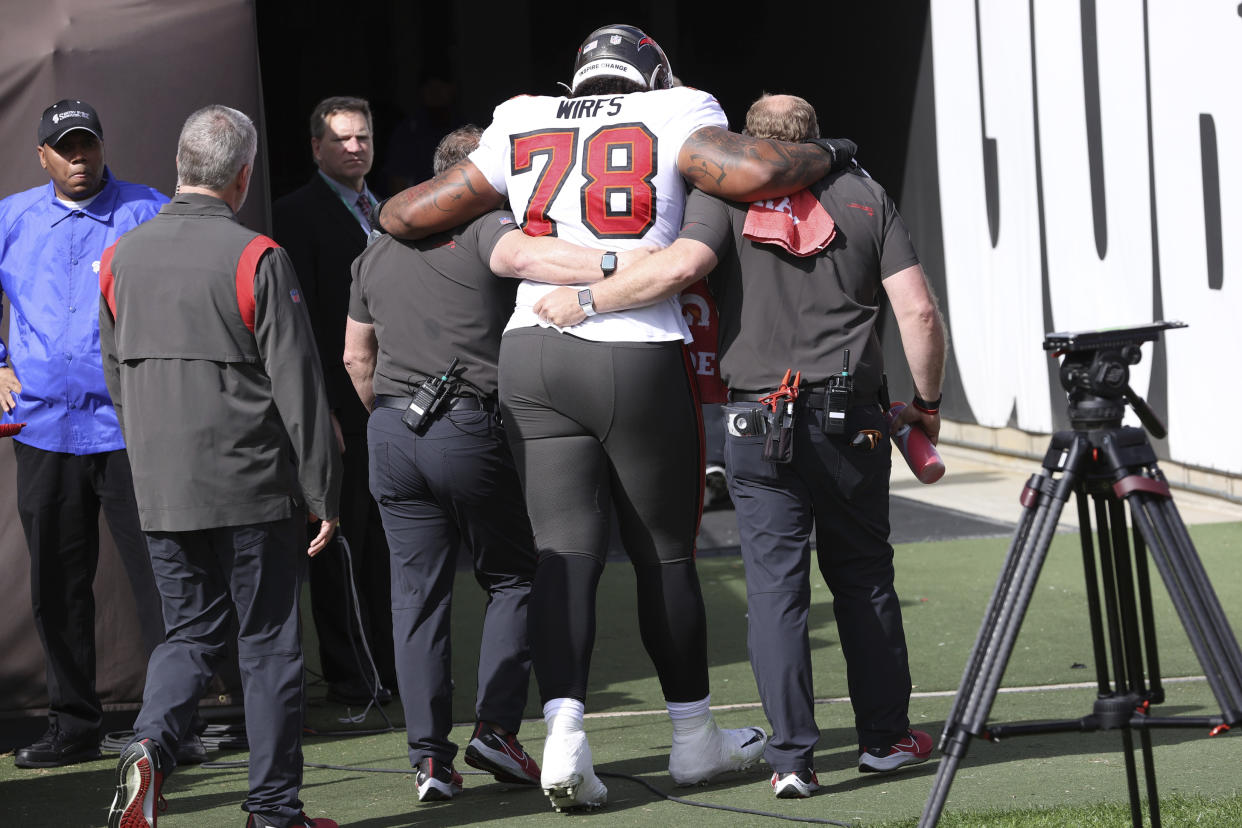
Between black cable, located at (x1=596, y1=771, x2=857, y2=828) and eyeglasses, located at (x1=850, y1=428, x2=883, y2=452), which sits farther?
eyeglasses, located at (x1=850, y1=428, x2=883, y2=452)

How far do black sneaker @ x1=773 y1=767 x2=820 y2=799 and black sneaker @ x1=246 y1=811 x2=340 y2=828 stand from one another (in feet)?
3.68

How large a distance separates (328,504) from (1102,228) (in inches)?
275

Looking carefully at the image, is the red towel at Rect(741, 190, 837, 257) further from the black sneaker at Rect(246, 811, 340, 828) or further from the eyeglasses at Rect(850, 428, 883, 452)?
the black sneaker at Rect(246, 811, 340, 828)

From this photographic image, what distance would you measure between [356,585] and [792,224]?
7.44 feet

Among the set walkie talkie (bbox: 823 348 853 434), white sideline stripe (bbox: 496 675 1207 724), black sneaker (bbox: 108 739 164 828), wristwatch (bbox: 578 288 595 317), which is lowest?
white sideline stripe (bbox: 496 675 1207 724)

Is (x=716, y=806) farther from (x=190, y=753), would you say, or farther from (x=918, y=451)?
(x=190, y=753)

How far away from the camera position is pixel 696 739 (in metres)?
4.19

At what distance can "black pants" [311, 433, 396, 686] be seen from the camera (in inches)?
215

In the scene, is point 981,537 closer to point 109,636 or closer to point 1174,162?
point 1174,162

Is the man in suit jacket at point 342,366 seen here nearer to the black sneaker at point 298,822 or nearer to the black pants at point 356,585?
the black pants at point 356,585

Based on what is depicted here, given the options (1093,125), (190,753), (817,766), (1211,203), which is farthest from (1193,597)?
(1093,125)

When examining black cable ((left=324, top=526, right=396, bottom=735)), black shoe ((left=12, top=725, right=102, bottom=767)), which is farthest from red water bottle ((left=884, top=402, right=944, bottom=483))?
black shoe ((left=12, top=725, right=102, bottom=767))

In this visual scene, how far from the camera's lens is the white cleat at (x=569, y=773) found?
12.7 feet

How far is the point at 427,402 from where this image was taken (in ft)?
14.0
